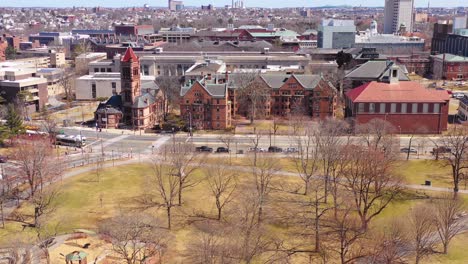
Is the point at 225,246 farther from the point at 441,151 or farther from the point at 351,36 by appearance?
the point at 351,36

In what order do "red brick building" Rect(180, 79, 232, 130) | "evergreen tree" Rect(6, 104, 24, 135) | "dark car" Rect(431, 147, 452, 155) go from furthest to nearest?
"red brick building" Rect(180, 79, 232, 130)
"evergreen tree" Rect(6, 104, 24, 135)
"dark car" Rect(431, 147, 452, 155)

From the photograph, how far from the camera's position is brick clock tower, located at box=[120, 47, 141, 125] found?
3602 inches

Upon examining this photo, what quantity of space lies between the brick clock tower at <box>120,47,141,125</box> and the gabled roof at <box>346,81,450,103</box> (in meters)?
39.0

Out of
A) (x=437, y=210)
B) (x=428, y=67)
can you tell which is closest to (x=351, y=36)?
(x=428, y=67)

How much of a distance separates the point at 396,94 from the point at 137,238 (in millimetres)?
60650

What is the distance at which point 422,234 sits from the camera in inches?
1670

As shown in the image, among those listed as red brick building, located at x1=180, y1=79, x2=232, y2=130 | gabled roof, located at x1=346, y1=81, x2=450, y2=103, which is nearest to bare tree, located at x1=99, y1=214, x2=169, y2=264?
red brick building, located at x1=180, y1=79, x2=232, y2=130

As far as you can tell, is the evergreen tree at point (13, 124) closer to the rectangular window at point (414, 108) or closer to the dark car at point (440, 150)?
the dark car at point (440, 150)

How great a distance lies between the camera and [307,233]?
49750 mm

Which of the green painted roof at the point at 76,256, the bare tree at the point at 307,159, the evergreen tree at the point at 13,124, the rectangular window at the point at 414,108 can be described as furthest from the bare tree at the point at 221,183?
the rectangular window at the point at 414,108

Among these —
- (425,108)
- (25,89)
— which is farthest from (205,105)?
(25,89)

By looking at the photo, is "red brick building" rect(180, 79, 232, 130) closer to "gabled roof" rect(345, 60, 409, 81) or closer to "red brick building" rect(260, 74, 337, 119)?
"red brick building" rect(260, 74, 337, 119)

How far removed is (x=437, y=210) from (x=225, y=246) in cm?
2126

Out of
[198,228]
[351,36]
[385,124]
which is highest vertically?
[351,36]
